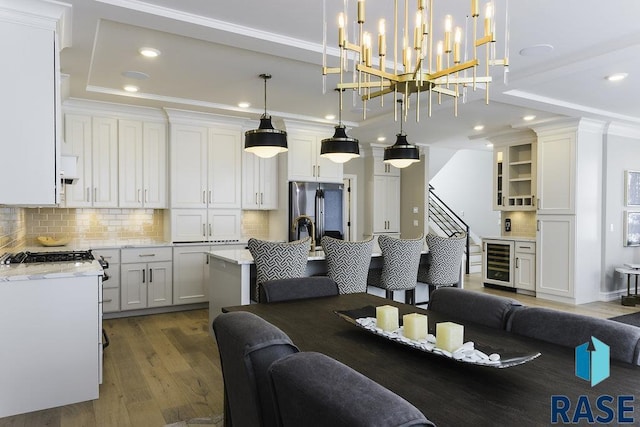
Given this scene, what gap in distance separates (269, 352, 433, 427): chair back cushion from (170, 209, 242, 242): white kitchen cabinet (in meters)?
4.89

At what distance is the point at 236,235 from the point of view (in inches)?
239

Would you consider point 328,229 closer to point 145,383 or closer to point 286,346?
point 145,383

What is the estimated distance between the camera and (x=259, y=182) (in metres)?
6.36

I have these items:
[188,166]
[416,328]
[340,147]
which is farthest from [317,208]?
[416,328]

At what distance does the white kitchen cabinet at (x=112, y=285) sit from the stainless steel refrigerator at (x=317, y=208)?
7.60 feet

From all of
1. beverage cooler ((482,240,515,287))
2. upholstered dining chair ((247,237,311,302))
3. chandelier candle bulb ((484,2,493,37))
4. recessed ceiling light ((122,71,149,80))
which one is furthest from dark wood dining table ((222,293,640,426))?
beverage cooler ((482,240,515,287))

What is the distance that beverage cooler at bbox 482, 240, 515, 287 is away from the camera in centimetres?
705

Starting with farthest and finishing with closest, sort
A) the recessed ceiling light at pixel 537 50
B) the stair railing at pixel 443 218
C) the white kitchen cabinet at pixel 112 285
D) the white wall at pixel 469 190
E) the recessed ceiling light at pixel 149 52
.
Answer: the white wall at pixel 469 190
the stair railing at pixel 443 218
the white kitchen cabinet at pixel 112 285
the recessed ceiling light at pixel 149 52
the recessed ceiling light at pixel 537 50

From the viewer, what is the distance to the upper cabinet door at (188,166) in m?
5.66

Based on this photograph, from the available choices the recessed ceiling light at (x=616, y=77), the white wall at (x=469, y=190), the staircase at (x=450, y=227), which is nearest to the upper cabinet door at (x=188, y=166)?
the recessed ceiling light at (x=616, y=77)

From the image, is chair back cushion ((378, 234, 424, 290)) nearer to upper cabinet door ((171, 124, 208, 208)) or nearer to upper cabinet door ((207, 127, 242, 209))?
upper cabinet door ((207, 127, 242, 209))

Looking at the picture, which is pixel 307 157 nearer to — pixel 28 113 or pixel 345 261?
pixel 345 261

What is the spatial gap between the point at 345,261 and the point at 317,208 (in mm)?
2709

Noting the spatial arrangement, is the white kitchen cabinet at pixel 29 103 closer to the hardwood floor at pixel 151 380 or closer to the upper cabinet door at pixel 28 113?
the upper cabinet door at pixel 28 113
